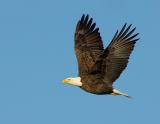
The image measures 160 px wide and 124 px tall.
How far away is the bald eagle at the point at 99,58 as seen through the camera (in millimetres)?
11406

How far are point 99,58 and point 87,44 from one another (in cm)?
112

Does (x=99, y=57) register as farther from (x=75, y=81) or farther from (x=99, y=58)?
(x=75, y=81)

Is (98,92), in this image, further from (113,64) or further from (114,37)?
(114,37)

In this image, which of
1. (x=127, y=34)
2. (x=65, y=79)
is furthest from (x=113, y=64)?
(x=65, y=79)

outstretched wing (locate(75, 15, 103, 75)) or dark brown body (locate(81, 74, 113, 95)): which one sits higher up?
outstretched wing (locate(75, 15, 103, 75))

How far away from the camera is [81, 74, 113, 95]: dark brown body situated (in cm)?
1155

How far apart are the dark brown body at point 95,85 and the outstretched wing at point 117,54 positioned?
0.21m

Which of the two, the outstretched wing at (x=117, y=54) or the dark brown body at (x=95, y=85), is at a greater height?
the outstretched wing at (x=117, y=54)

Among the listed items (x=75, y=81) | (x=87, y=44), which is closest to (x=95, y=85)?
(x=75, y=81)

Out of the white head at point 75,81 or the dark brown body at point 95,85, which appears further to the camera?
the white head at point 75,81

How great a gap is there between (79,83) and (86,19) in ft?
6.83

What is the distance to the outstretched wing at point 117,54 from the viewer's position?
11.3m

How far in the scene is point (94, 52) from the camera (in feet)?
38.9

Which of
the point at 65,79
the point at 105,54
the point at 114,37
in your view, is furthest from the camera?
the point at 65,79
